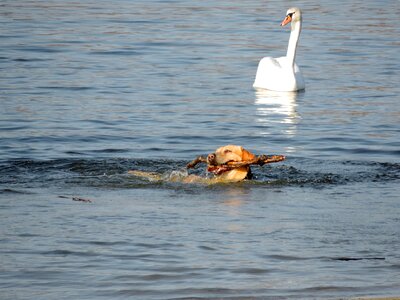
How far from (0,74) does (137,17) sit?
9040 millimetres

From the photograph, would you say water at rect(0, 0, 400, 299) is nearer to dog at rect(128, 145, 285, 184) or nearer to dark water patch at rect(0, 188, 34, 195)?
dark water patch at rect(0, 188, 34, 195)

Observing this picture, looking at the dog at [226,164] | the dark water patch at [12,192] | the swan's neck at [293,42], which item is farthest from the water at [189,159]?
the swan's neck at [293,42]

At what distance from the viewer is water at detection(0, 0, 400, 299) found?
7895 millimetres

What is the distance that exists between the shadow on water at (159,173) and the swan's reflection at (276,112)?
7.48 ft

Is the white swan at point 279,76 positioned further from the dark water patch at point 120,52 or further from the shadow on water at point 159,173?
the shadow on water at point 159,173

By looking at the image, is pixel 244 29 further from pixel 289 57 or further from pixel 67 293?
pixel 67 293

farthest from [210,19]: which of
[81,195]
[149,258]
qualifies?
[149,258]

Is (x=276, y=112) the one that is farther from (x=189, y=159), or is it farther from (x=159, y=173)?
(x=159, y=173)

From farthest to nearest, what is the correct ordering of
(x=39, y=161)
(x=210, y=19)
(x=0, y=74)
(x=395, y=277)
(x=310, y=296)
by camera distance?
(x=210, y=19) < (x=0, y=74) < (x=39, y=161) < (x=395, y=277) < (x=310, y=296)

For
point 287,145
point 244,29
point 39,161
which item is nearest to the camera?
point 39,161

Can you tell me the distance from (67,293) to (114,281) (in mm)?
384

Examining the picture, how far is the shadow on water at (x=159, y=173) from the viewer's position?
10906 mm

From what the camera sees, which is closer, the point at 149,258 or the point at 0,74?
the point at 149,258

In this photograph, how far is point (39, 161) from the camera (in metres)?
12.0
